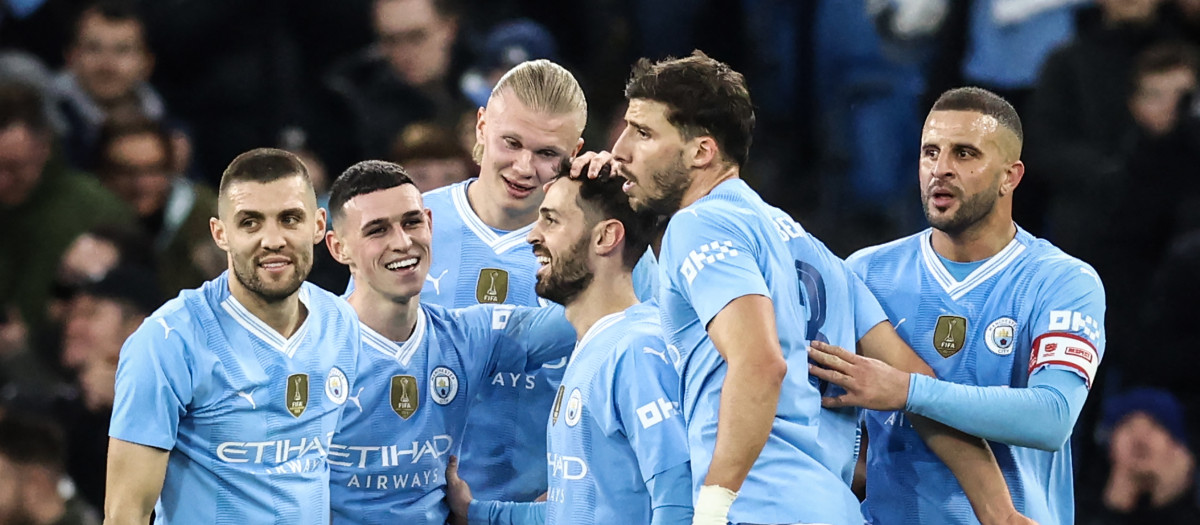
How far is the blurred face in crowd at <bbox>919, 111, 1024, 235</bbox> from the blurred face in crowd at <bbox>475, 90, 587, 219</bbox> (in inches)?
61.8

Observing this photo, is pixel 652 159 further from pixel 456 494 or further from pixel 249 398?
pixel 456 494

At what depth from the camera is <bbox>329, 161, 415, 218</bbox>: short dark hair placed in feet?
20.1

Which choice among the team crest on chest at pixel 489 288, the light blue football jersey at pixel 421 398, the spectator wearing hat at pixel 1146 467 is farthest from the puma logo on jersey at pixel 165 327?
the spectator wearing hat at pixel 1146 467

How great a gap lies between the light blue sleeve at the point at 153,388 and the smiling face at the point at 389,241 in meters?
0.90

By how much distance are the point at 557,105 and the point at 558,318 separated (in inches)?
36.2

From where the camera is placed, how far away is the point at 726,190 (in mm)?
5164

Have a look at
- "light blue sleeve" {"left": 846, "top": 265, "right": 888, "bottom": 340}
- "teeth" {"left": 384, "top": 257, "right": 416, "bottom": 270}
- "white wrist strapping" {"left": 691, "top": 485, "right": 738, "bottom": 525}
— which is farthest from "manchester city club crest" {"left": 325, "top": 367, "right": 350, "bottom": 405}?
"light blue sleeve" {"left": 846, "top": 265, "right": 888, "bottom": 340}

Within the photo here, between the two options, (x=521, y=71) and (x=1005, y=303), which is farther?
(x=521, y=71)

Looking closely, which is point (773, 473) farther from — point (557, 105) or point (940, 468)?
point (557, 105)

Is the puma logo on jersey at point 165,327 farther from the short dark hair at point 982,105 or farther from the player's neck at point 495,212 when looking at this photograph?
the short dark hair at point 982,105

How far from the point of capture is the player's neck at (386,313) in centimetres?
609

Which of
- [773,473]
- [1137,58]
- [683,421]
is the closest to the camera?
[773,473]

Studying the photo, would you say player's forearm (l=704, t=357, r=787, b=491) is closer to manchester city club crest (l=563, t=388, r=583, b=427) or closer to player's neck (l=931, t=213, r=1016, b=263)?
manchester city club crest (l=563, t=388, r=583, b=427)

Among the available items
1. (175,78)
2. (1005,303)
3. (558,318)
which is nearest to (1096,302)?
(1005,303)
